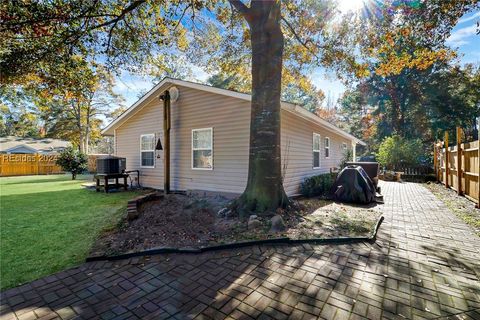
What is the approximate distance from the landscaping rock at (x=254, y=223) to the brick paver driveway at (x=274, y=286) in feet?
2.54

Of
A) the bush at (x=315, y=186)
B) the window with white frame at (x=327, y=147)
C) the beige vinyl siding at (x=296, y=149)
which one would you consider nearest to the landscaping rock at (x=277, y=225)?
the beige vinyl siding at (x=296, y=149)

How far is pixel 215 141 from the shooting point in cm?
769

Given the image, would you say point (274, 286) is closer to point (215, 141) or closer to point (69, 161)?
point (215, 141)

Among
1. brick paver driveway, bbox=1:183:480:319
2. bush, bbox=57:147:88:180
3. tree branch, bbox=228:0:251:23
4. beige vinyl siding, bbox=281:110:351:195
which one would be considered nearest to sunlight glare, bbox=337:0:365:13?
beige vinyl siding, bbox=281:110:351:195

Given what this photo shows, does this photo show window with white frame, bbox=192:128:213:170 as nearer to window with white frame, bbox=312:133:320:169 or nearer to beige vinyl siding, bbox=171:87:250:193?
beige vinyl siding, bbox=171:87:250:193

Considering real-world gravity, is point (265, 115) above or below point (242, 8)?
below

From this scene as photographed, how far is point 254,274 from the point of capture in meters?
2.75

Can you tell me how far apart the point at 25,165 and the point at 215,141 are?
19.5 metres

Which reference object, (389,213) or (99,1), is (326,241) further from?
(99,1)

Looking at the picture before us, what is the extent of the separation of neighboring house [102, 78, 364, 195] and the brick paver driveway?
4.18 metres

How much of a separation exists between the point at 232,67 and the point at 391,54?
20.2ft

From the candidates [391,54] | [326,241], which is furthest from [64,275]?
[391,54]

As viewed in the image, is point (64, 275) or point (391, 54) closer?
point (64, 275)

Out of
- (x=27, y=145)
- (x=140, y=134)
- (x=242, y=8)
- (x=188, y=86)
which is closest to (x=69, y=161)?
(x=140, y=134)
